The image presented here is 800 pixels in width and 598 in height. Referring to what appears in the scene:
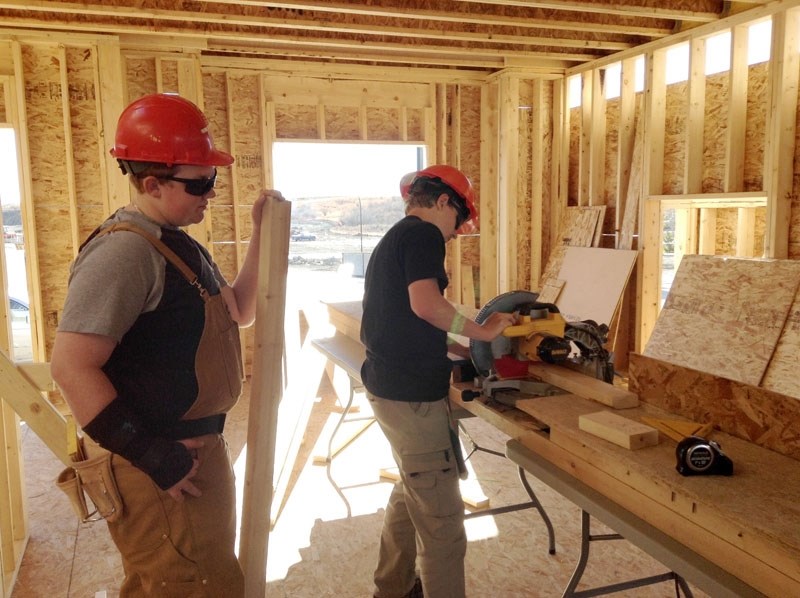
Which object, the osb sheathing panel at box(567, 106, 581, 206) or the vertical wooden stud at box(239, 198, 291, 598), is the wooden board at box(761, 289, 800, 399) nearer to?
the osb sheathing panel at box(567, 106, 581, 206)

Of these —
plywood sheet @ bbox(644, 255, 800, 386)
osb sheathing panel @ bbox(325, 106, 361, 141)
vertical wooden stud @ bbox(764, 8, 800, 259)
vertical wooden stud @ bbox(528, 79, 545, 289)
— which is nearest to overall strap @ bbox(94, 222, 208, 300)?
plywood sheet @ bbox(644, 255, 800, 386)

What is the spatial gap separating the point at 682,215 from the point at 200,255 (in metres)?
7.92

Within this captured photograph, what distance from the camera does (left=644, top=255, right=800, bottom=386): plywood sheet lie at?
5035 mm

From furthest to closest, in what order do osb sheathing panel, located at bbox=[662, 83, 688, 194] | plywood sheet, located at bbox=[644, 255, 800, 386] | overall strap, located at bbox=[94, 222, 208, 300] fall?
1. osb sheathing panel, located at bbox=[662, 83, 688, 194]
2. plywood sheet, located at bbox=[644, 255, 800, 386]
3. overall strap, located at bbox=[94, 222, 208, 300]

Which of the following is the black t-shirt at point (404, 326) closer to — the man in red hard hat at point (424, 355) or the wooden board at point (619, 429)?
the man in red hard hat at point (424, 355)

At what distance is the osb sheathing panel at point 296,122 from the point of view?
732 centimetres

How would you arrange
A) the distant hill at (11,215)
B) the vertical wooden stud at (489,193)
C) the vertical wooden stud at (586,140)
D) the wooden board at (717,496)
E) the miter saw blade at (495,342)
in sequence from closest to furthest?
the wooden board at (717,496)
the miter saw blade at (495,342)
the vertical wooden stud at (586,140)
the vertical wooden stud at (489,193)
the distant hill at (11,215)

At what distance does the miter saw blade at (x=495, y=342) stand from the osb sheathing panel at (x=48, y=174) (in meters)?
5.30

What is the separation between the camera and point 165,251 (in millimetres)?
1626

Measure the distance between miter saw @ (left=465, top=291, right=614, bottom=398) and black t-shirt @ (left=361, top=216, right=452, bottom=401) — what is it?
9.2 inches

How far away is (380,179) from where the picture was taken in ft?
32.7

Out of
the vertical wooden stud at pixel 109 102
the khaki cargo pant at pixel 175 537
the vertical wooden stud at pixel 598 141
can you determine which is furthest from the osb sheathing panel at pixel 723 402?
the vertical wooden stud at pixel 109 102

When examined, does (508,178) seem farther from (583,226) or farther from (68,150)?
(68,150)

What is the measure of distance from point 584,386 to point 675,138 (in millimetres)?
5064
